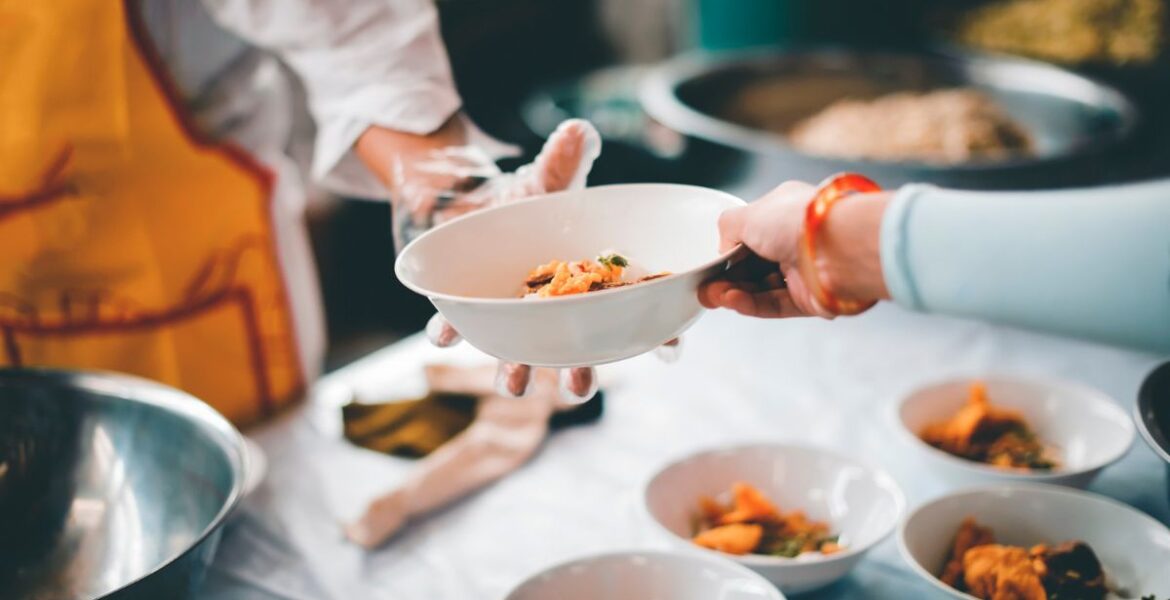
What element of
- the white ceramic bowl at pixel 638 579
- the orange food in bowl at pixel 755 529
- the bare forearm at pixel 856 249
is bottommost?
the orange food in bowl at pixel 755 529

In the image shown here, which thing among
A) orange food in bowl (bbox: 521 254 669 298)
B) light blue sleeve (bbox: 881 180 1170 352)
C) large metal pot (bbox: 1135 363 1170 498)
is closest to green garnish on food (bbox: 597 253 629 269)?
orange food in bowl (bbox: 521 254 669 298)

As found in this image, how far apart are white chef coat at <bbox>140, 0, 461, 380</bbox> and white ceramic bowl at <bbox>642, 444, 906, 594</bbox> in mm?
482

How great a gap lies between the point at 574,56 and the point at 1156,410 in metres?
3.00

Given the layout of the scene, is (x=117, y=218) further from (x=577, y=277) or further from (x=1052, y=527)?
(x=1052, y=527)

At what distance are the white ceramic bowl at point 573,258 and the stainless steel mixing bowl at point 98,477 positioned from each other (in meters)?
0.30

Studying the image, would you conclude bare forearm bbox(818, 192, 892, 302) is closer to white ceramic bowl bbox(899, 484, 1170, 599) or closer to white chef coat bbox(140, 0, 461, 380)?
white ceramic bowl bbox(899, 484, 1170, 599)

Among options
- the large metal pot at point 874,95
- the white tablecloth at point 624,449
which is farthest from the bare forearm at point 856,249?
the large metal pot at point 874,95

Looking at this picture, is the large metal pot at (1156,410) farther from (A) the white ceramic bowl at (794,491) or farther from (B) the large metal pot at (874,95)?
(B) the large metal pot at (874,95)

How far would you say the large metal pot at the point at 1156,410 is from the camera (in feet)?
2.81

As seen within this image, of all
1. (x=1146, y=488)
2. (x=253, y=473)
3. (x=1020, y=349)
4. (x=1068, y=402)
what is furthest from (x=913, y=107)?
(x=253, y=473)

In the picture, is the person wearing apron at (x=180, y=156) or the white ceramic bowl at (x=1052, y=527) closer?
the white ceramic bowl at (x=1052, y=527)

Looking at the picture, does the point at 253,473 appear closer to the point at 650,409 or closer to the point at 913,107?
the point at 650,409

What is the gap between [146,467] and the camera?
103 centimetres

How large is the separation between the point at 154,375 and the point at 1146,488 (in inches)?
46.5
